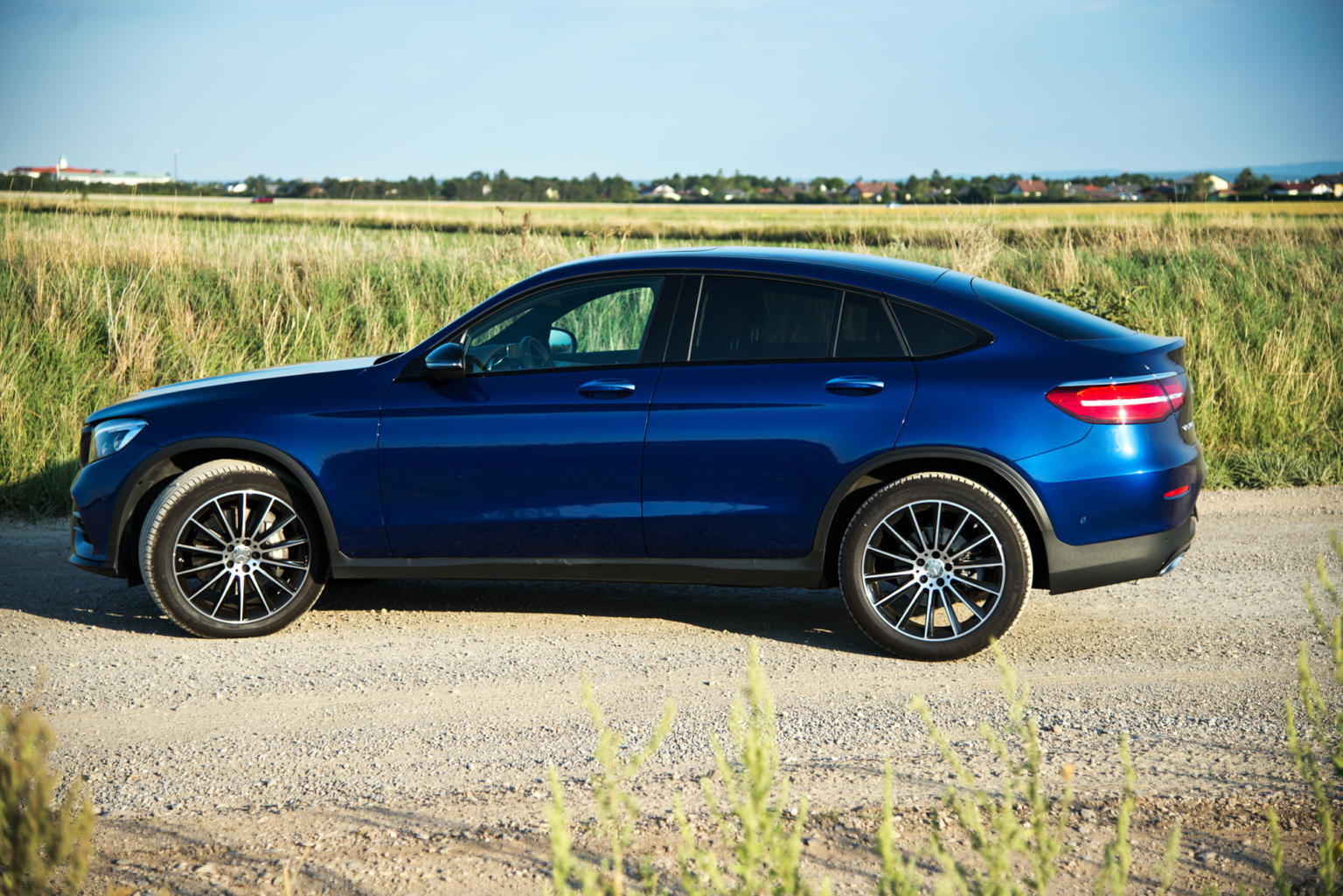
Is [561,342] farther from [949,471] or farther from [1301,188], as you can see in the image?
[1301,188]

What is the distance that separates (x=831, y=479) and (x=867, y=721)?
1113mm

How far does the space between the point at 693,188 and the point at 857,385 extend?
4246 inches

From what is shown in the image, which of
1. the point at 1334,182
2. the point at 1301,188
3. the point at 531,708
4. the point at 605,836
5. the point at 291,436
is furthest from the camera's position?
the point at 1301,188

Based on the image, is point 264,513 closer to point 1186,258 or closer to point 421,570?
point 421,570

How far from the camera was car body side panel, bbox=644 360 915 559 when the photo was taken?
4.92m

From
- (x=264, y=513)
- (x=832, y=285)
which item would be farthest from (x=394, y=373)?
(x=832, y=285)

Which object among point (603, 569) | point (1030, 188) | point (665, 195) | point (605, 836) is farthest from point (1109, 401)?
point (665, 195)

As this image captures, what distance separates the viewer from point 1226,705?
174 inches

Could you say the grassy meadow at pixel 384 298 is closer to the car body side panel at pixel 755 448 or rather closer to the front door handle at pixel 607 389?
the car body side panel at pixel 755 448

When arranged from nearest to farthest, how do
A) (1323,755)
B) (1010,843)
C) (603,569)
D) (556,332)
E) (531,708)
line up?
(1010,843) < (1323,755) < (531,708) < (603,569) < (556,332)

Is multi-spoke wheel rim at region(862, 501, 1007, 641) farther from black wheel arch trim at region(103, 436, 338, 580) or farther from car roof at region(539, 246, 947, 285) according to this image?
black wheel arch trim at region(103, 436, 338, 580)

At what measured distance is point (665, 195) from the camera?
108125 millimetres

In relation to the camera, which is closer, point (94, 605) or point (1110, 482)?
point (1110, 482)

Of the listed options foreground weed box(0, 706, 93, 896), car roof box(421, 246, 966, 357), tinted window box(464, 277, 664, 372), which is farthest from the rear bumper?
foreground weed box(0, 706, 93, 896)
